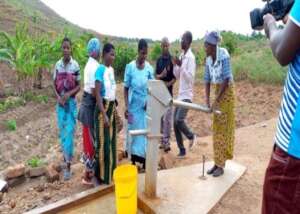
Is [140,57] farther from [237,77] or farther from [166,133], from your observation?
[237,77]

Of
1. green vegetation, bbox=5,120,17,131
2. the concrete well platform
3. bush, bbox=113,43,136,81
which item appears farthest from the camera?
bush, bbox=113,43,136,81

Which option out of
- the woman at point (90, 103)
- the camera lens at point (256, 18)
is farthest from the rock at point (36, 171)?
the camera lens at point (256, 18)

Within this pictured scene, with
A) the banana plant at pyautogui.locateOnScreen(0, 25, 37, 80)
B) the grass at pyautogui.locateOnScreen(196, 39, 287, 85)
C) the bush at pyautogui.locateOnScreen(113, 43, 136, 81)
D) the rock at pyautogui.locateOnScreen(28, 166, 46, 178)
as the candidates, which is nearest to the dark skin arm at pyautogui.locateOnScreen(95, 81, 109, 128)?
the rock at pyautogui.locateOnScreen(28, 166, 46, 178)

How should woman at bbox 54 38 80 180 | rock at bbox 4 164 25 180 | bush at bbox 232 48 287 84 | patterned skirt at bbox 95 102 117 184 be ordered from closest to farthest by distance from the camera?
patterned skirt at bbox 95 102 117 184
woman at bbox 54 38 80 180
rock at bbox 4 164 25 180
bush at bbox 232 48 287 84

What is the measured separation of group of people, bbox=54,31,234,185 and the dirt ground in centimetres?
33

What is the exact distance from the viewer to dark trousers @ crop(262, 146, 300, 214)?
162 centimetres

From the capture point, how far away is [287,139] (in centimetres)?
164

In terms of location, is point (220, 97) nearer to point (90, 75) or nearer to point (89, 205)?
point (90, 75)

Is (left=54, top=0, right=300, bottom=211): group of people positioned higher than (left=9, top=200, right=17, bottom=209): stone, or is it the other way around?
(left=54, top=0, right=300, bottom=211): group of people

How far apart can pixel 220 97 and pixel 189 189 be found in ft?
2.95

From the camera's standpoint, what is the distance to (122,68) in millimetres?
11625

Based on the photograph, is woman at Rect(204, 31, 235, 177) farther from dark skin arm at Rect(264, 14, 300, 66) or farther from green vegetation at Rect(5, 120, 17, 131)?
green vegetation at Rect(5, 120, 17, 131)

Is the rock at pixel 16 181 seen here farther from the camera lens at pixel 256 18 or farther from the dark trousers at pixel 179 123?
the camera lens at pixel 256 18

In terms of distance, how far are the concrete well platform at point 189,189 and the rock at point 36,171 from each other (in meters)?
1.58
